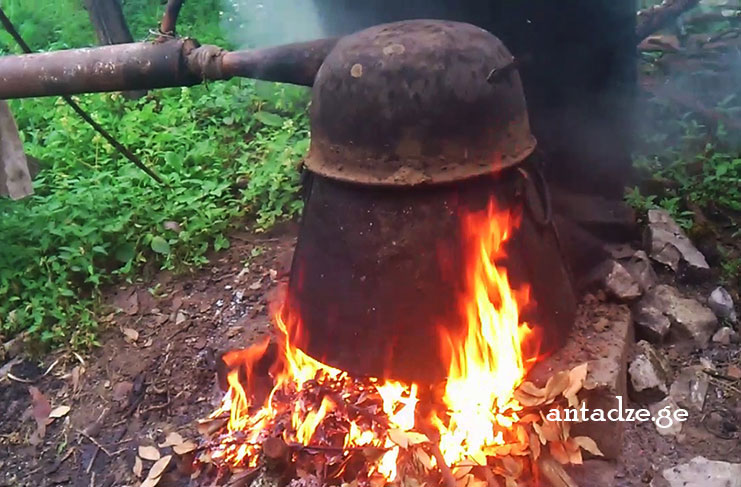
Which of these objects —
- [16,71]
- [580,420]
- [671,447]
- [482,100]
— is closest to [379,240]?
[482,100]

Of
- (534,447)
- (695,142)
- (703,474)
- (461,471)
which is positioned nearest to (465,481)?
(461,471)

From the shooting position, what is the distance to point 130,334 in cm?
333

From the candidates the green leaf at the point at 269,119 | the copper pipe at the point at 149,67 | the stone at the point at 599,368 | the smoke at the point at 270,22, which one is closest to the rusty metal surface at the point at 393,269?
the stone at the point at 599,368

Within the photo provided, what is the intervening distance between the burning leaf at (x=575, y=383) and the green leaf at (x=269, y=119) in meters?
2.78

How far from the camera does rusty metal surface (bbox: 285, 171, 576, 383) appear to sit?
224cm

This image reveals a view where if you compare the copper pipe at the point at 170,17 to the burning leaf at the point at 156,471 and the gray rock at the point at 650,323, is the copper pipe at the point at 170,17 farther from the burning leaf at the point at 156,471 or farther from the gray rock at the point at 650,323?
the gray rock at the point at 650,323

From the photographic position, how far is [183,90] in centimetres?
524

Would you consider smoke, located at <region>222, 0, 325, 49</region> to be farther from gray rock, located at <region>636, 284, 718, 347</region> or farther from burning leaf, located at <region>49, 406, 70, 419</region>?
burning leaf, located at <region>49, 406, 70, 419</region>

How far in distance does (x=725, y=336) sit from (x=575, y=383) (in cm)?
101

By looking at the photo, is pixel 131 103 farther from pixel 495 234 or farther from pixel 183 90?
pixel 495 234

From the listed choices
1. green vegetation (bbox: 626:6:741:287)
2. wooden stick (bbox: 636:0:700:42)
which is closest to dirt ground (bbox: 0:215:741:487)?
green vegetation (bbox: 626:6:741:287)

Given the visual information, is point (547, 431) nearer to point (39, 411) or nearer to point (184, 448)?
point (184, 448)

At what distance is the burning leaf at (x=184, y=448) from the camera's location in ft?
8.56

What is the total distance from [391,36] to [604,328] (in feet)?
4.31
